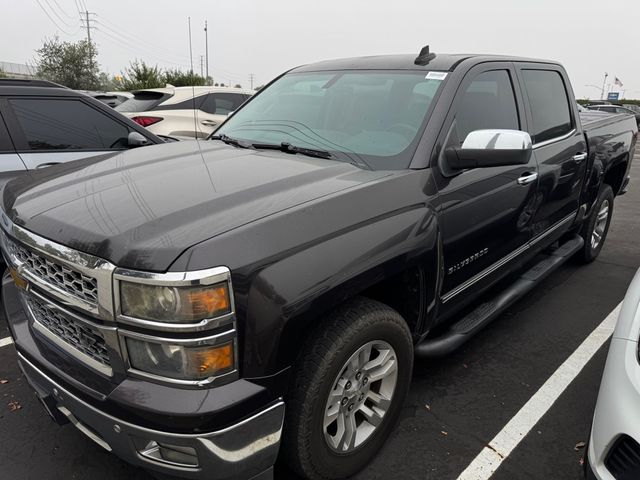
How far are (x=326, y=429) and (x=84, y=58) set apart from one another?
130 feet

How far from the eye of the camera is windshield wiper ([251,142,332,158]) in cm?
264

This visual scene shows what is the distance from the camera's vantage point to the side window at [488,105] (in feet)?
9.18

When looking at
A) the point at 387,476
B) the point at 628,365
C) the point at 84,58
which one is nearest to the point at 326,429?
the point at 387,476

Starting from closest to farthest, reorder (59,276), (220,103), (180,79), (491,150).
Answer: (59,276)
(491,150)
(220,103)
(180,79)

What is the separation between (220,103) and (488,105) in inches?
247

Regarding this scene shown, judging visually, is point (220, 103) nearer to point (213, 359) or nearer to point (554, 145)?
point (554, 145)

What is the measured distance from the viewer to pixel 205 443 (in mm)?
1604

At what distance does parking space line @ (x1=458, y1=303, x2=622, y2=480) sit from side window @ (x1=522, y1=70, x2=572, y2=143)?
1474 mm

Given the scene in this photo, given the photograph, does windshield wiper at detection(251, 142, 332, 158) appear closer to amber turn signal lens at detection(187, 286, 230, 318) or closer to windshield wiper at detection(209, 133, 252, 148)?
windshield wiper at detection(209, 133, 252, 148)

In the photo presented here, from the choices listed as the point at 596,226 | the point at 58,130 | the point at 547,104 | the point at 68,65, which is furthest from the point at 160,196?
the point at 68,65

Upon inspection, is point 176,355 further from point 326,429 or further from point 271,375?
point 326,429

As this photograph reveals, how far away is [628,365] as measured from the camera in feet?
5.87

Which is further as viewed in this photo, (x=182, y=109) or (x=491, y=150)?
(x=182, y=109)

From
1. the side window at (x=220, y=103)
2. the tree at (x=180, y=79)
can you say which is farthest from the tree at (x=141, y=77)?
the side window at (x=220, y=103)
